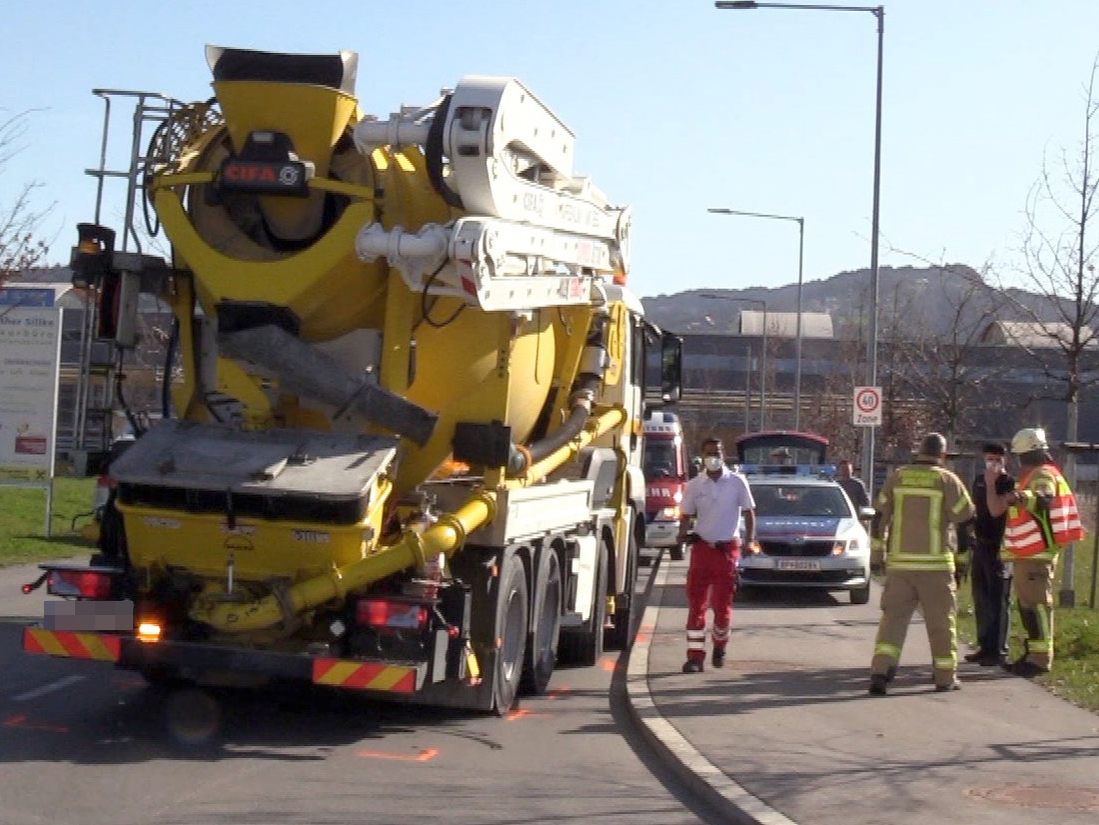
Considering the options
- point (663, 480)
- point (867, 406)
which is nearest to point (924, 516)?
point (867, 406)

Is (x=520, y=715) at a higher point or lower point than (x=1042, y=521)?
lower

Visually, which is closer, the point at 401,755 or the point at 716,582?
the point at 401,755

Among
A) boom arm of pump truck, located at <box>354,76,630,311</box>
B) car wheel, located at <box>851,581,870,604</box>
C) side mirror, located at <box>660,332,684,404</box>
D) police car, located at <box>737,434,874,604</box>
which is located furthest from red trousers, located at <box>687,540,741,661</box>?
car wheel, located at <box>851,581,870,604</box>

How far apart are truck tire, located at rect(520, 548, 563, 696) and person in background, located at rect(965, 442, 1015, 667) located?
3792mm

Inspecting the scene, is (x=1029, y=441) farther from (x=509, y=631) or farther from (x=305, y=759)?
(x=305, y=759)

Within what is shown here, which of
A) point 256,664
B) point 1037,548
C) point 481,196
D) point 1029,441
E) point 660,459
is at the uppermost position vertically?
point 481,196

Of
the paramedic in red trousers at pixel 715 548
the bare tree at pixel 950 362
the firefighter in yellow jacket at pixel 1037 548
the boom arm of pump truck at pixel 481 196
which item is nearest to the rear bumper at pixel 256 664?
the boom arm of pump truck at pixel 481 196

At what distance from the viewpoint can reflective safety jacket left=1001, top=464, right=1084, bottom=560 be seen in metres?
13.6

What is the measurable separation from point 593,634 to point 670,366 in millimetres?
4147

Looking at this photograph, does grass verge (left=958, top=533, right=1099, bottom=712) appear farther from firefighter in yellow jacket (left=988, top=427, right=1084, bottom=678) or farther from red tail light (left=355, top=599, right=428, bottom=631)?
red tail light (left=355, top=599, right=428, bottom=631)

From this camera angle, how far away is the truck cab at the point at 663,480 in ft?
90.3

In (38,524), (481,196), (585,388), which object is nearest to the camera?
(481,196)

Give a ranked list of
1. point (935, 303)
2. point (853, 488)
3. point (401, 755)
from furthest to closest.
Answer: point (935, 303)
point (853, 488)
point (401, 755)

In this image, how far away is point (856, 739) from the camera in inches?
414
